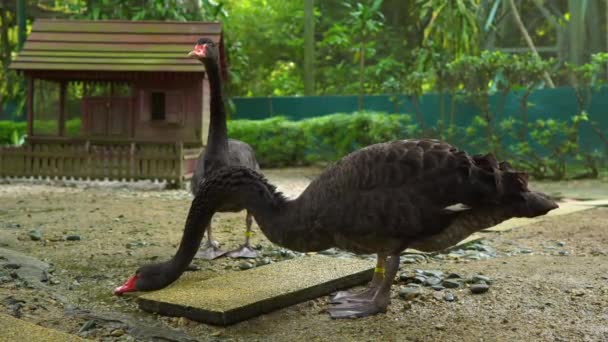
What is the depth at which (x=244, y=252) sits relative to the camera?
239 inches

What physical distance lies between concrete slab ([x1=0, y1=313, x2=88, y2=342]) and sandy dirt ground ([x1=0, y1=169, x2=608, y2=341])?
298 millimetres

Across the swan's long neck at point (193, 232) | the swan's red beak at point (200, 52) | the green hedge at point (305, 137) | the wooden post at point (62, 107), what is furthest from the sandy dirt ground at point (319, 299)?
the green hedge at point (305, 137)

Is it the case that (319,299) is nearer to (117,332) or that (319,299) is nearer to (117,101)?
(117,332)

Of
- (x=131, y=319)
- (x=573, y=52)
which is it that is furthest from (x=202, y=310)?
(x=573, y=52)

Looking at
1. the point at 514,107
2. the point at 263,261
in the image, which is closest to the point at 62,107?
the point at 263,261

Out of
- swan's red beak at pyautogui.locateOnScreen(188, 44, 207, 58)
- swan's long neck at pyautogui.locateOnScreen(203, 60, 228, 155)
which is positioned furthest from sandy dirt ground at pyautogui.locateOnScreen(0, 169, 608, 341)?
swan's red beak at pyautogui.locateOnScreen(188, 44, 207, 58)

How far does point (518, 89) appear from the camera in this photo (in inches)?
623

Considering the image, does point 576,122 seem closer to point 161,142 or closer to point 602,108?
point 602,108

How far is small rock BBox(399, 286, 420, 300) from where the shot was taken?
4.47 m

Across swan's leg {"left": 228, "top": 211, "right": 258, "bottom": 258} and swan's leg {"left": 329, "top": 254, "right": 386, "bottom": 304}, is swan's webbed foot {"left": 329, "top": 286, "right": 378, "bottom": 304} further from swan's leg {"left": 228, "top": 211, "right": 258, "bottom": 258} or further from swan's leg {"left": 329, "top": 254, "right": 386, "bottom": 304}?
swan's leg {"left": 228, "top": 211, "right": 258, "bottom": 258}

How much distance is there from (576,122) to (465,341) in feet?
36.5

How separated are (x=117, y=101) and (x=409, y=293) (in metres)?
10.2

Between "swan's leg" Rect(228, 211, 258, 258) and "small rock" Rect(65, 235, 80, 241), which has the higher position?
"swan's leg" Rect(228, 211, 258, 258)

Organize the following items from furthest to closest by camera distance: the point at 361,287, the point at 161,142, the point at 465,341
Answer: the point at 161,142
the point at 361,287
the point at 465,341
